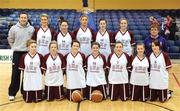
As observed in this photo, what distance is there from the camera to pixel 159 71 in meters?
6.64

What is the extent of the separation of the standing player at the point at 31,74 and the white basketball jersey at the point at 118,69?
1280mm

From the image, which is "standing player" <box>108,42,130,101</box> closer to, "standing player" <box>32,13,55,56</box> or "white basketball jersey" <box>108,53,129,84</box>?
"white basketball jersey" <box>108,53,129,84</box>

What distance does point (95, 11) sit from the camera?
15.5m

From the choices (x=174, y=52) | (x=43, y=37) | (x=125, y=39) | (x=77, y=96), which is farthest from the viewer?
(x=174, y=52)

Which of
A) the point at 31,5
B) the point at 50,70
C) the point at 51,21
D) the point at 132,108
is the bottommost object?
the point at 132,108

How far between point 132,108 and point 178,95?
1.38 m

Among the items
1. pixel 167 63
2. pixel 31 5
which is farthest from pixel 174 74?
pixel 31 5

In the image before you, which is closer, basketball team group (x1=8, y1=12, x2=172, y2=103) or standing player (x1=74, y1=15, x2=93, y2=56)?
basketball team group (x1=8, y1=12, x2=172, y2=103)

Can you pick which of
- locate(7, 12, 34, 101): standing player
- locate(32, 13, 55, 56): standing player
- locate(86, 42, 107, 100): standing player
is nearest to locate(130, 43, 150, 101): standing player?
locate(86, 42, 107, 100): standing player

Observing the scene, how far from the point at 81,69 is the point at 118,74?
0.68m

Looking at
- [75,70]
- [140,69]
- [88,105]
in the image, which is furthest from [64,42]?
[140,69]

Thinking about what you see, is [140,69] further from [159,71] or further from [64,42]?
[64,42]

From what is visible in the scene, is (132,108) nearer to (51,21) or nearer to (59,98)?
(59,98)

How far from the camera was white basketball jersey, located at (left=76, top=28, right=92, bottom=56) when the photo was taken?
6980 mm
